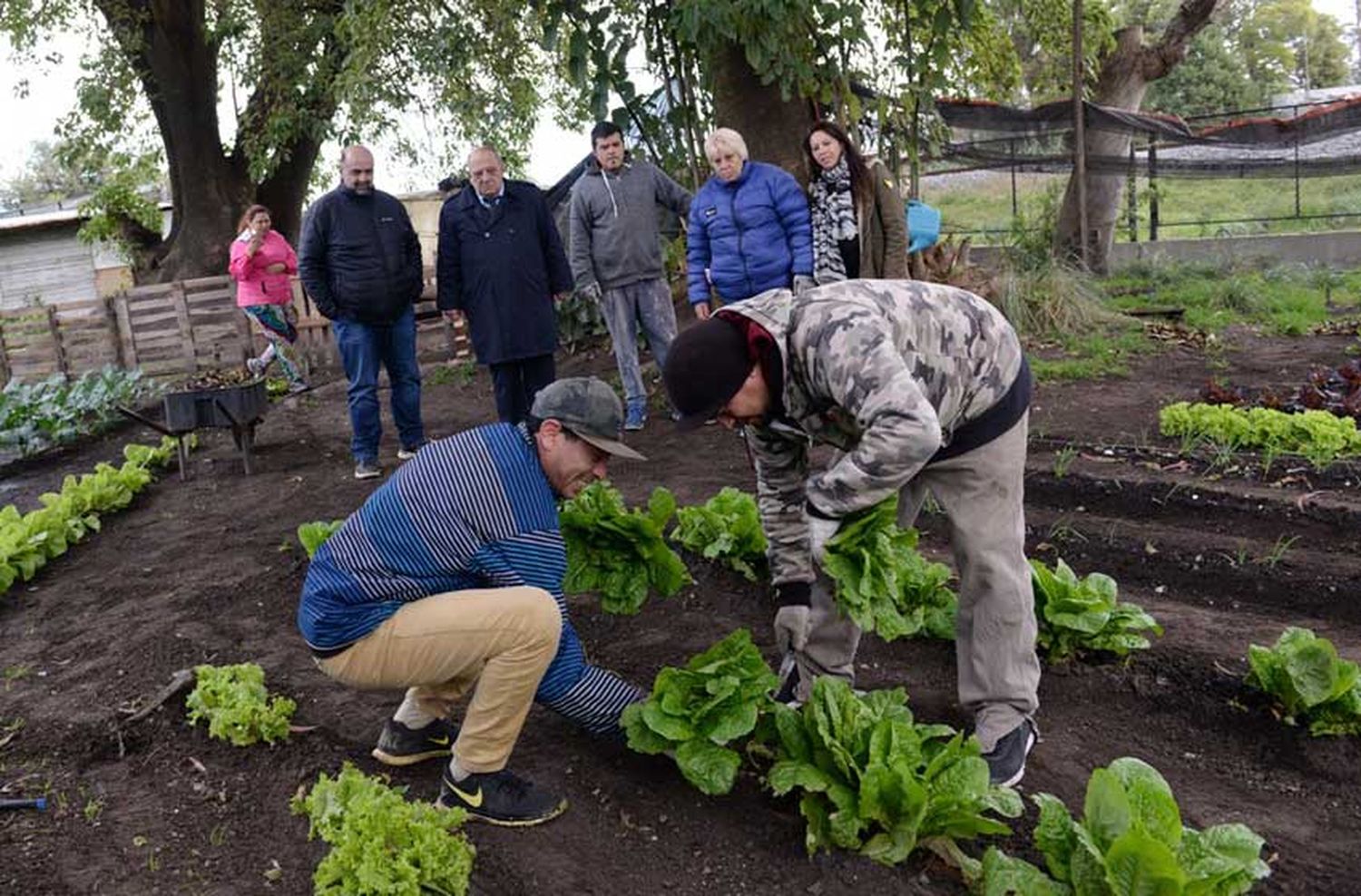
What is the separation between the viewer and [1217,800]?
10.9 feet

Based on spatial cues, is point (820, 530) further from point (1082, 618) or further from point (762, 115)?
point (762, 115)

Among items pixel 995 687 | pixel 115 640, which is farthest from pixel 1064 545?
pixel 115 640

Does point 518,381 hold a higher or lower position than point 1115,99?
lower

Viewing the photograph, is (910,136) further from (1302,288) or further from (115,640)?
(115,640)

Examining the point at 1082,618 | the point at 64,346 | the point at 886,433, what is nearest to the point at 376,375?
the point at 1082,618

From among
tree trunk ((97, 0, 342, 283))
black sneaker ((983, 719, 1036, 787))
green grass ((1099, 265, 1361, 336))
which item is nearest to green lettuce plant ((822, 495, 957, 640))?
black sneaker ((983, 719, 1036, 787))

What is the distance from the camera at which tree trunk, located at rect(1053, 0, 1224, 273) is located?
1335 cm

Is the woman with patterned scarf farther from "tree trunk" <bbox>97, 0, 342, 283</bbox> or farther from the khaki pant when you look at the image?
"tree trunk" <bbox>97, 0, 342, 283</bbox>

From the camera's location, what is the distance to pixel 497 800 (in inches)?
123

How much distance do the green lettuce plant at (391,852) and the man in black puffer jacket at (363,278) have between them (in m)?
4.51

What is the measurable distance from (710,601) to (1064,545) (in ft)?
5.47

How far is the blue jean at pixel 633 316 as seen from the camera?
729 cm

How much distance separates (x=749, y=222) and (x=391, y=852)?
4531mm

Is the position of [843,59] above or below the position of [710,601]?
above
